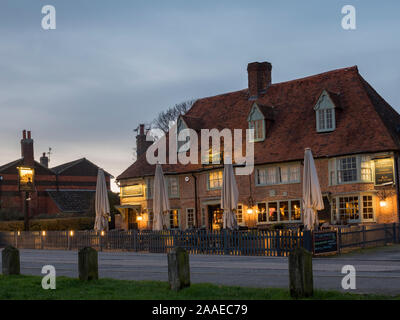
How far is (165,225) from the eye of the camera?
29062 millimetres

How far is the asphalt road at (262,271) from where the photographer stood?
12711mm

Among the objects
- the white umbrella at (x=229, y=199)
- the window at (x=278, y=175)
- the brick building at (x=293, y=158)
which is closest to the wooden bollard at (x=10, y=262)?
the white umbrella at (x=229, y=199)

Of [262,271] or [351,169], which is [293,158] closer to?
[351,169]

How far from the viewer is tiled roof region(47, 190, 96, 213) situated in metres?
59.2

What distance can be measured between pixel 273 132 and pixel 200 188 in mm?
6122

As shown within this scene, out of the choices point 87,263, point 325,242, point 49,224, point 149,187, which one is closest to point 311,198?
point 325,242

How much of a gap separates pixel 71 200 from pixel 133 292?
5125cm

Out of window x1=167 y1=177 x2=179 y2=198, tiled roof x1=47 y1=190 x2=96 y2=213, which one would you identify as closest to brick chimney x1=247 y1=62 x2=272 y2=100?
window x1=167 y1=177 x2=179 y2=198

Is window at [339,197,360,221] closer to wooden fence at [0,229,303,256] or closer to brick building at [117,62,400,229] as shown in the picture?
brick building at [117,62,400,229]

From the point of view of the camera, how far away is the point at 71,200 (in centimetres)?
6106

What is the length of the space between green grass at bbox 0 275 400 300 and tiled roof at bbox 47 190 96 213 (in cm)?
4568

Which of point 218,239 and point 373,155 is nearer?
point 218,239
